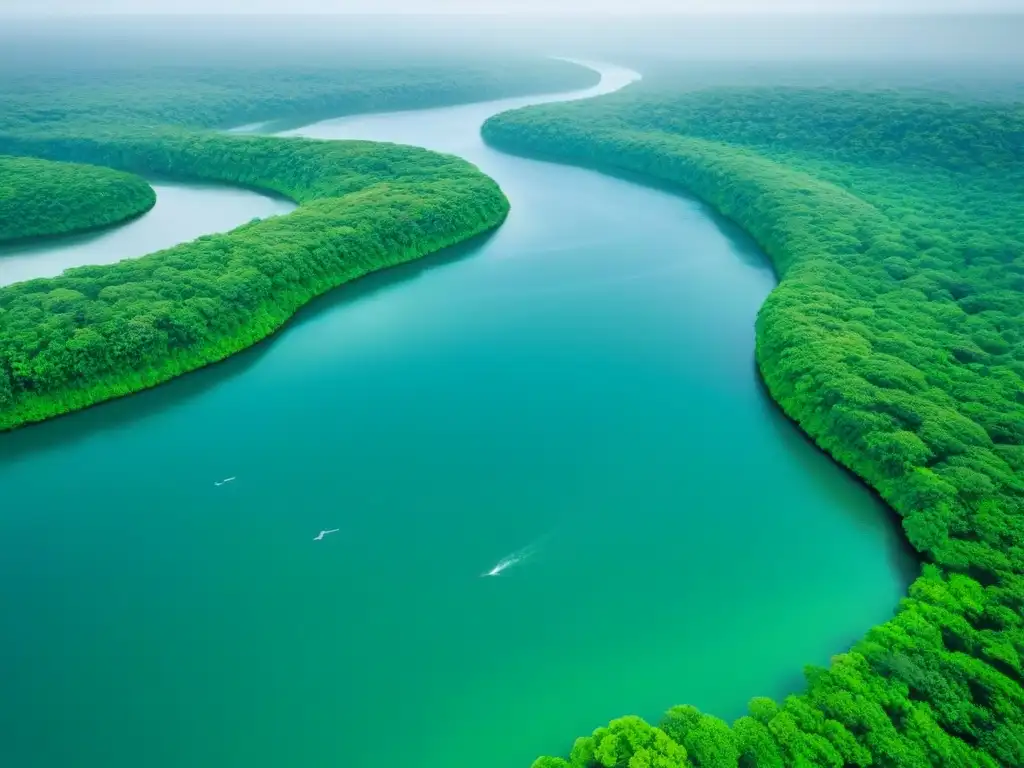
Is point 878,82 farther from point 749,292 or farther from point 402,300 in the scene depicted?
point 402,300

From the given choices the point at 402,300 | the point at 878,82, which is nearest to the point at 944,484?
the point at 402,300

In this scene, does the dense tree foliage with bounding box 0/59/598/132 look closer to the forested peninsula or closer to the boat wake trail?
the forested peninsula

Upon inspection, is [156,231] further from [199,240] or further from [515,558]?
[515,558]

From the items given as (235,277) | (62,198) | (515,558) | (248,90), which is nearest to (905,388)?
(515,558)

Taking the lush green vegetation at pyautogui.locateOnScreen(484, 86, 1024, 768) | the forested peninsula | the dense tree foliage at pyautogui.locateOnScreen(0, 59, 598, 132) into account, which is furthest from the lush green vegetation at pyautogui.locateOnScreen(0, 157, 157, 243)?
the lush green vegetation at pyautogui.locateOnScreen(484, 86, 1024, 768)

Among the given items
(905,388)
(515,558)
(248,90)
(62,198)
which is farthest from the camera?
(248,90)
